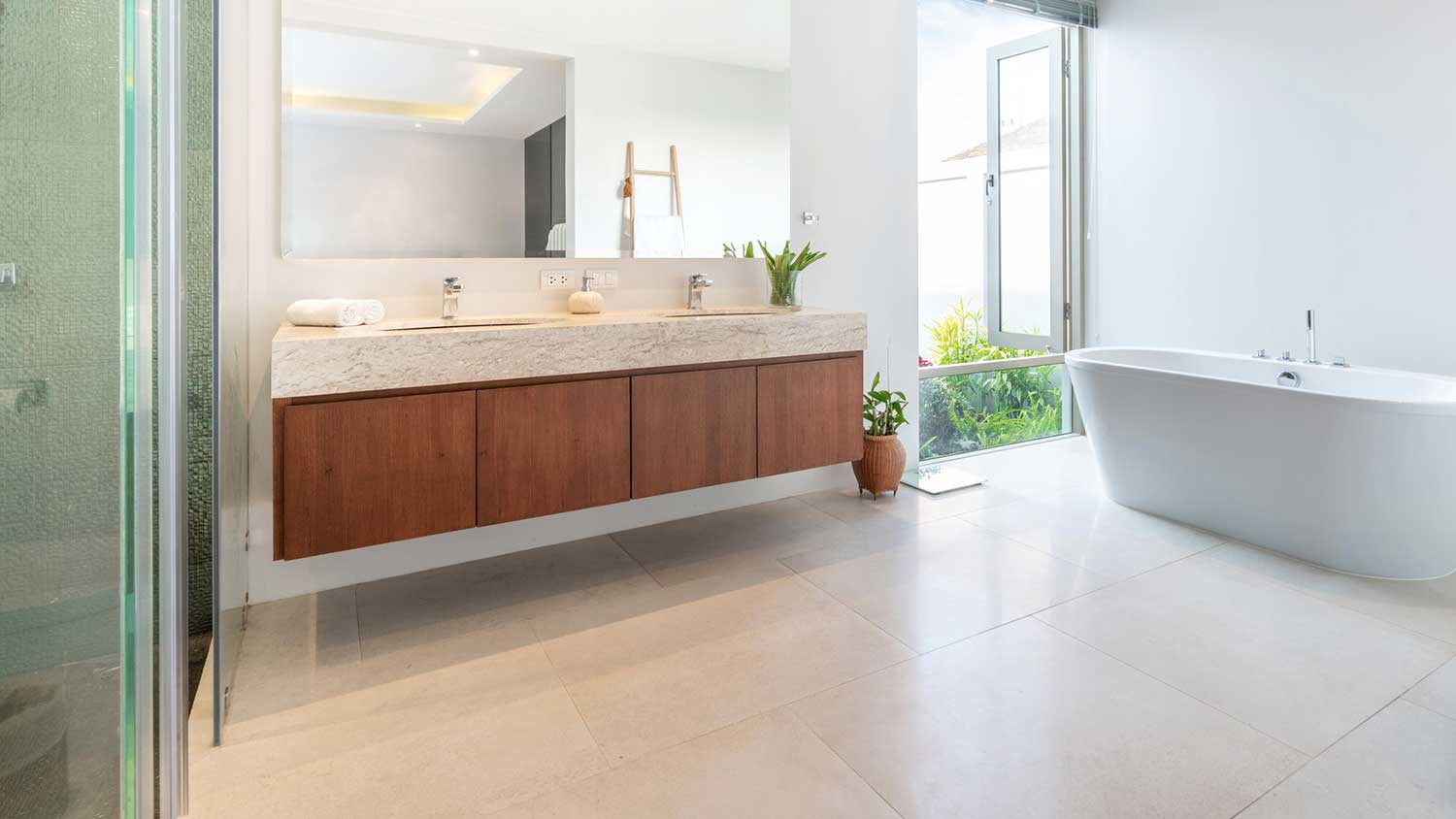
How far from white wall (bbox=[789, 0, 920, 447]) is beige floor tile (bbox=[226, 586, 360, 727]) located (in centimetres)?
227

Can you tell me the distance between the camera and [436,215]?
2.58m

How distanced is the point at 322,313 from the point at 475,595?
101 centimetres

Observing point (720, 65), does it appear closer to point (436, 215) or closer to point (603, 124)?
point (603, 124)

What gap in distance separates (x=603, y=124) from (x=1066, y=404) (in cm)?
348

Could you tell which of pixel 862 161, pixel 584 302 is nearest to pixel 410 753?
pixel 584 302

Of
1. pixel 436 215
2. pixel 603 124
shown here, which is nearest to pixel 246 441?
pixel 436 215

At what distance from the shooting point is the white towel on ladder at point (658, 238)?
9.84ft

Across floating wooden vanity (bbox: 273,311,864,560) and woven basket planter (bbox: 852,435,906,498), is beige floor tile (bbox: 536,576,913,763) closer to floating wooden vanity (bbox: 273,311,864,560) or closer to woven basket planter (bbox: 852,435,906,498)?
floating wooden vanity (bbox: 273,311,864,560)

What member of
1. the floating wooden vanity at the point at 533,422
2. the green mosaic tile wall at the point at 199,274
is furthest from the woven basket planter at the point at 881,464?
the green mosaic tile wall at the point at 199,274

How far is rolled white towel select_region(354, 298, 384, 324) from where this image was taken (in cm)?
232

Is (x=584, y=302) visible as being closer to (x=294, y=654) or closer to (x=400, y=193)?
(x=400, y=193)

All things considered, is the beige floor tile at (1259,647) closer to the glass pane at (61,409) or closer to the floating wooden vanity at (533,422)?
the floating wooden vanity at (533,422)

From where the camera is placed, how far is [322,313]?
2.19m

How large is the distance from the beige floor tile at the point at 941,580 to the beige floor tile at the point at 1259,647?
138 mm
